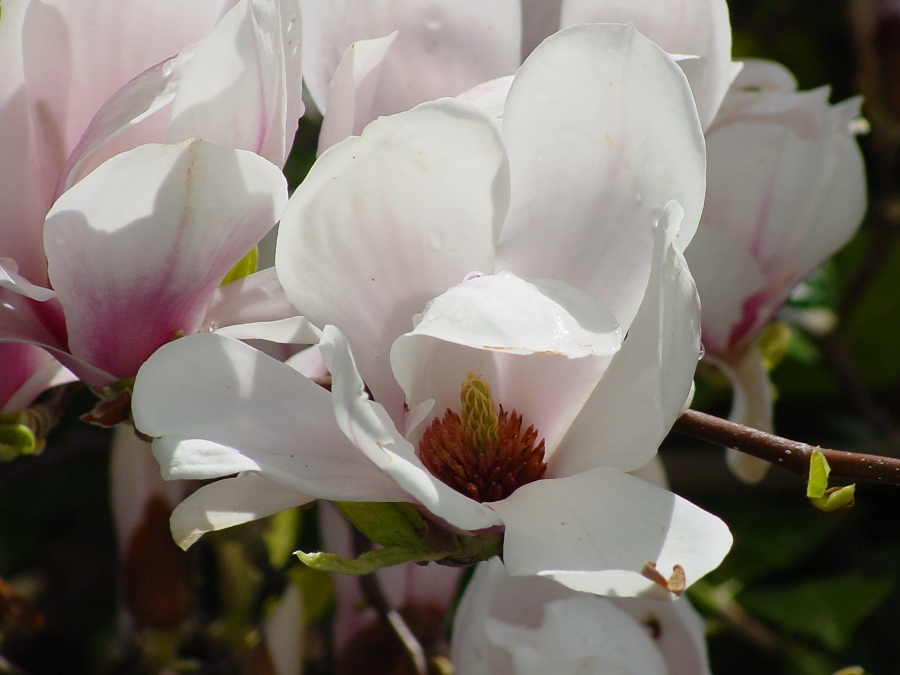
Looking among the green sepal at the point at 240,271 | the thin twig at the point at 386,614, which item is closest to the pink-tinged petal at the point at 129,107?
the green sepal at the point at 240,271

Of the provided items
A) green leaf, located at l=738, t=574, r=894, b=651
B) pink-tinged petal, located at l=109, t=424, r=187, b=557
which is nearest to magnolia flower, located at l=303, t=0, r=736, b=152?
pink-tinged petal, located at l=109, t=424, r=187, b=557

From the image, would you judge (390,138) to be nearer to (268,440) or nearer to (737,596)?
(268,440)

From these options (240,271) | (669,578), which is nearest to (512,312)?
(669,578)

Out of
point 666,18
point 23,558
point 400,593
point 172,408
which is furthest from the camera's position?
point 23,558

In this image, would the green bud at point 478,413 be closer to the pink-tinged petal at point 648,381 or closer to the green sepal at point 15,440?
the pink-tinged petal at point 648,381

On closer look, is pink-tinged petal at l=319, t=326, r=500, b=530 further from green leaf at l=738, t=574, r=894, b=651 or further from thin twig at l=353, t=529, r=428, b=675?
green leaf at l=738, t=574, r=894, b=651

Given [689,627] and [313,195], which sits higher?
[313,195]

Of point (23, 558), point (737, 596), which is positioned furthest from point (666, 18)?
point (23, 558)
